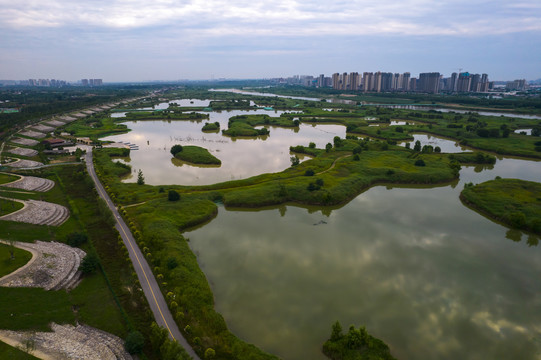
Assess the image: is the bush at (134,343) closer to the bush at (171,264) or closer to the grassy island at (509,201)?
the bush at (171,264)

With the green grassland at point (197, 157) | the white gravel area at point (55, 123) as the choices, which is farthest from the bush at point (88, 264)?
the white gravel area at point (55, 123)

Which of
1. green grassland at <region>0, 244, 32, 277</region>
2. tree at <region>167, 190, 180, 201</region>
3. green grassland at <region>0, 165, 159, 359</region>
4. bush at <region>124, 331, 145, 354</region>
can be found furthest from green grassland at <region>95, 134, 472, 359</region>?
green grassland at <region>0, 244, 32, 277</region>

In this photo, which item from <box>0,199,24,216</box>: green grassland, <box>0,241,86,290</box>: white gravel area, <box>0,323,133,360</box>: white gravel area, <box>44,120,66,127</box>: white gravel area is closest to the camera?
<box>0,323,133,360</box>: white gravel area

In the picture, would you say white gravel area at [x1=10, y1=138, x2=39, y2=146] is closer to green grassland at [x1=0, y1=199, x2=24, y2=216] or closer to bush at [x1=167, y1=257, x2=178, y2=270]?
green grassland at [x1=0, y1=199, x2=24, y2=216]

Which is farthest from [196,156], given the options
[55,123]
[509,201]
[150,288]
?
[55,123]

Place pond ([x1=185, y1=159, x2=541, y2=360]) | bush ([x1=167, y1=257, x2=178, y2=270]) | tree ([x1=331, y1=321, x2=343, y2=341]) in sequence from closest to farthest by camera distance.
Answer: tree ([x1=331, y1=321, x2=343, y2=341]) < pond ([x1=185, y1=159, x2=541, y2=360]) < bush ([x1=167, y1=257, x2=178, y2=270])

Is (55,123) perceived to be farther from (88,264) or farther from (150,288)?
(150,288)
